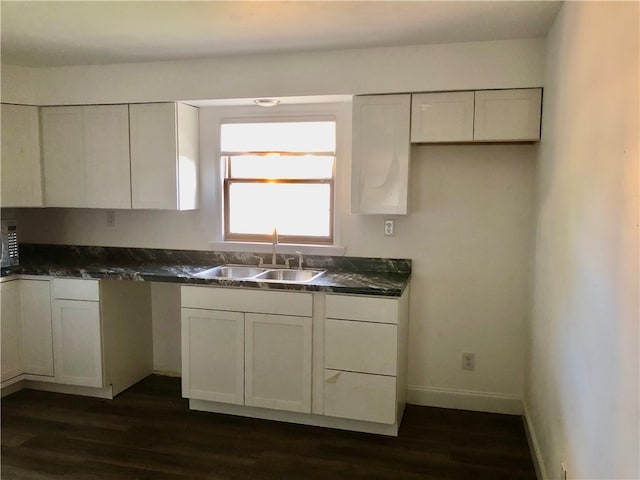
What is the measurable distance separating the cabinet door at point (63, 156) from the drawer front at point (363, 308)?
2.07 meters

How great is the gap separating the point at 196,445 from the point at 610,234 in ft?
8.05

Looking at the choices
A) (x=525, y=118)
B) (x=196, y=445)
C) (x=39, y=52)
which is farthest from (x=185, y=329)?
(x=525, y=118)

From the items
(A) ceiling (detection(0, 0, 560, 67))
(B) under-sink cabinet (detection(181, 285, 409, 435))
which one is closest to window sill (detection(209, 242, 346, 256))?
(B) under-sink cabinet (detection(181, 285, 409, 435))

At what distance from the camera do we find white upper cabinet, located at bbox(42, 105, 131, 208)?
3615 millimetres

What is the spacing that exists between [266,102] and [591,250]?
7.66ft

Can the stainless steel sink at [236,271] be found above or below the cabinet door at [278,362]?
above

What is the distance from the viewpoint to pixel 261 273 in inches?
140

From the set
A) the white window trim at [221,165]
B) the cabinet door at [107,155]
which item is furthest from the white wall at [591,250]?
the cabinet door at [107,155]

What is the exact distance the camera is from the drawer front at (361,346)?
116 inches

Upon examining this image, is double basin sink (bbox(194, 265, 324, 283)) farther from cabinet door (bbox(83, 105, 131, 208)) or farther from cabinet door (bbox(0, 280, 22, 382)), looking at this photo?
cabinet door (bbox(0, 280, 22, 382))

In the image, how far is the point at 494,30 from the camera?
9.07 feet

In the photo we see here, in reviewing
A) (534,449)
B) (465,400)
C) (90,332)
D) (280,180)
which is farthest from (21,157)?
(534,449)

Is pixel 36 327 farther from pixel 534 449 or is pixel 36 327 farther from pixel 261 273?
pixel 534 449

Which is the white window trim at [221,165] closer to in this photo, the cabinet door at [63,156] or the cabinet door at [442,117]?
the cabinet door at [442,117]
